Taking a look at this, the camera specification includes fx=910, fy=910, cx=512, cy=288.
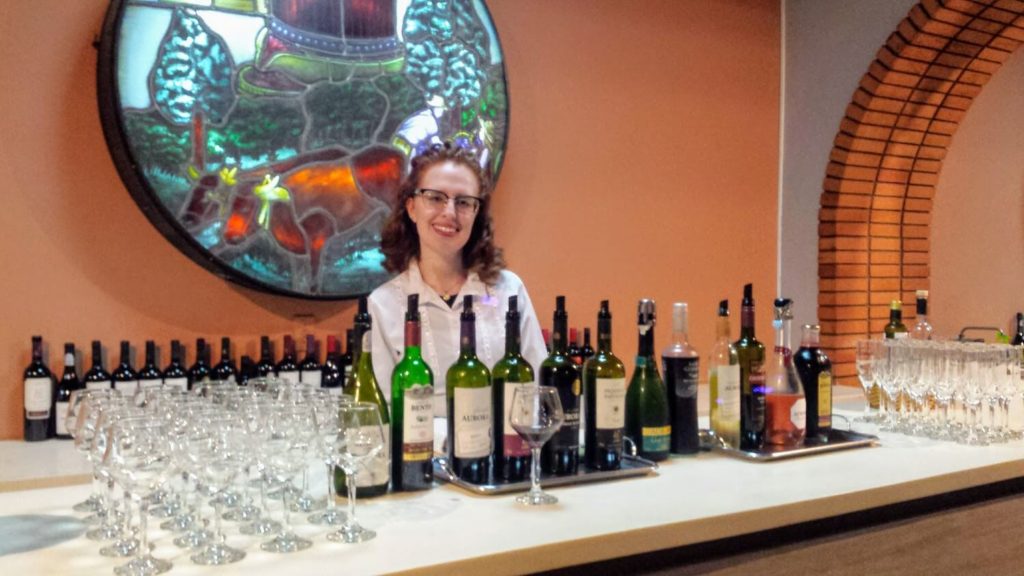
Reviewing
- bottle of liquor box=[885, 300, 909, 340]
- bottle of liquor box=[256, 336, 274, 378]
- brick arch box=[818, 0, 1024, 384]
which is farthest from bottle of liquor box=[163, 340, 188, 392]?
brick arch box=[818, 0, 1024, 384]

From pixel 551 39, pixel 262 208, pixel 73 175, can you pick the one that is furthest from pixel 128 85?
pixel 551 39

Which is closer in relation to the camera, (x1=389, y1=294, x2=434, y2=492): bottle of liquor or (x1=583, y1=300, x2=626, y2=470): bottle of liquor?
(x1=389, y1=294, x2=434, y2=492): bottle of liquor

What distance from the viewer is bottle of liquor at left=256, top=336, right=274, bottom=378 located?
117 inches

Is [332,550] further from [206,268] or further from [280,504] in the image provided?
[206,268]

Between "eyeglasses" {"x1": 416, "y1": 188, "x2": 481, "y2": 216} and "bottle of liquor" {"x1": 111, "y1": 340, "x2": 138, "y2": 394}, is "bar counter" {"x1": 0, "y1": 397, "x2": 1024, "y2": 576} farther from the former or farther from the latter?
"eyeglasses" {"x1": 416, "y1": 188, "x2": 481, "y2": 216}

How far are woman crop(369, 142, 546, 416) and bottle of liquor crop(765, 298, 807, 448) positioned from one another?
0.89m

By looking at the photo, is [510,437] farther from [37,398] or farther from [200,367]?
[37,398]

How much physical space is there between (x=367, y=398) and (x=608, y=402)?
455 mm

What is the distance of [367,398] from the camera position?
171 cm

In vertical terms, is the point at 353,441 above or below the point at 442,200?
below

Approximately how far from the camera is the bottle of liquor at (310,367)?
303 cm

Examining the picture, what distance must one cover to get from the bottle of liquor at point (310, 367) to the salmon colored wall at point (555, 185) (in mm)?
171

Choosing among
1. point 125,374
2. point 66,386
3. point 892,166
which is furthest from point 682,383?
point 892,166

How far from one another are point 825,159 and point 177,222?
2911mm
